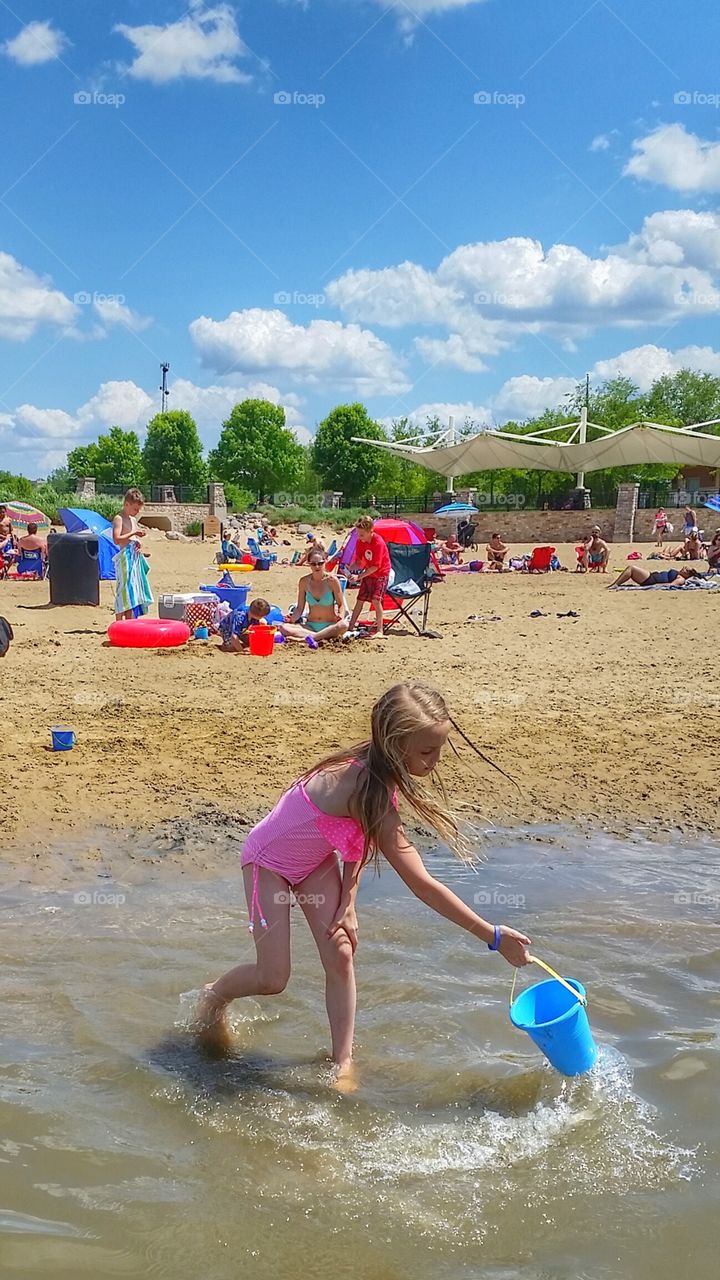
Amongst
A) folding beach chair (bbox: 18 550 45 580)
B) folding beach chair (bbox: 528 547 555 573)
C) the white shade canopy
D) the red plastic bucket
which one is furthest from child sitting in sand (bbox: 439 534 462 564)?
the red plastic bucket

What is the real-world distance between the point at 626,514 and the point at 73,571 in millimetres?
23514

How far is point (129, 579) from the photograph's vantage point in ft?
38.0

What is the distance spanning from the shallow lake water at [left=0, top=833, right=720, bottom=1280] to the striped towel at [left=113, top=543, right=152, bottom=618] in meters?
7.09

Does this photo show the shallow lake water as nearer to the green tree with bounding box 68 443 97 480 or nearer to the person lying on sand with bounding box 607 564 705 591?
the person lying on sand with bounding box 607 564 705 591

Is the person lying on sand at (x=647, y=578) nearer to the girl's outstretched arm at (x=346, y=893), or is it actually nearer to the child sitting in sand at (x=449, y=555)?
the child sitting in sand at (x=449, y=555)

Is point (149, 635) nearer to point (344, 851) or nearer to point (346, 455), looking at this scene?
point (344, 851)

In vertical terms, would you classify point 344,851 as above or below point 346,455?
below

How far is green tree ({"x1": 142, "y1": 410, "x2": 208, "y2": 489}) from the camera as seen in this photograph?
70.2 m

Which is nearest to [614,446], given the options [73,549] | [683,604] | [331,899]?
[683,604]

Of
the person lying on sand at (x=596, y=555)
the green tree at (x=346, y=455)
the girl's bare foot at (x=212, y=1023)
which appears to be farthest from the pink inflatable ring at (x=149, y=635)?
the green tree at (x=346, y=455)

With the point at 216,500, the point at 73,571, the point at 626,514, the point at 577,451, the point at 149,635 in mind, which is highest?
the point at 577,451

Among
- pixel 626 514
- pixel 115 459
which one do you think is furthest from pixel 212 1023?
pixel 115 459

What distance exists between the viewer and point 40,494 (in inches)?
1444

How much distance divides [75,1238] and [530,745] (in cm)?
512
